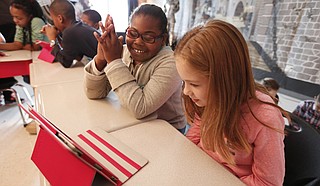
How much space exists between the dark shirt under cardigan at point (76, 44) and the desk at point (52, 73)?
6 centimetres

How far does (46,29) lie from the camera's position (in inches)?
63.0

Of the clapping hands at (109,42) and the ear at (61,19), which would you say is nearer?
the clapping hands at (109,42)

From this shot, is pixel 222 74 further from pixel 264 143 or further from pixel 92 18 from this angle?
pixel 92 18

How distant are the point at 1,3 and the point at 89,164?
7.99ft

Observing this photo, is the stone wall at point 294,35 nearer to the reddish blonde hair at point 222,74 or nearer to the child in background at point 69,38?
the reddish blonde hair at point 222,74

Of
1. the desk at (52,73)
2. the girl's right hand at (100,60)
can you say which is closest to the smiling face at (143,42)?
the girl's right hand at (100,60)

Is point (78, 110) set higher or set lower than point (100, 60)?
lower

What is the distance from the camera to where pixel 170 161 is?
57cm

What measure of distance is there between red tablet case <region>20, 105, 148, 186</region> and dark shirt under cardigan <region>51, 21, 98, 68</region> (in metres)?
0.86

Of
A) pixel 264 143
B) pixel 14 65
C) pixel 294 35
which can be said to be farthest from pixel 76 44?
pixel 294 35

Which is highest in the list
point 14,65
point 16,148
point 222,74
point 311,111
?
point 222,74

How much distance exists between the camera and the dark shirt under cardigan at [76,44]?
1307 mm

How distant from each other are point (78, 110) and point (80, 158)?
40 centimetres

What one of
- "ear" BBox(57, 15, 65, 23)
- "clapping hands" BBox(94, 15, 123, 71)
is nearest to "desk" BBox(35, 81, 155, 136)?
"clapping hands" BBox(94, 15, 123, 71)
